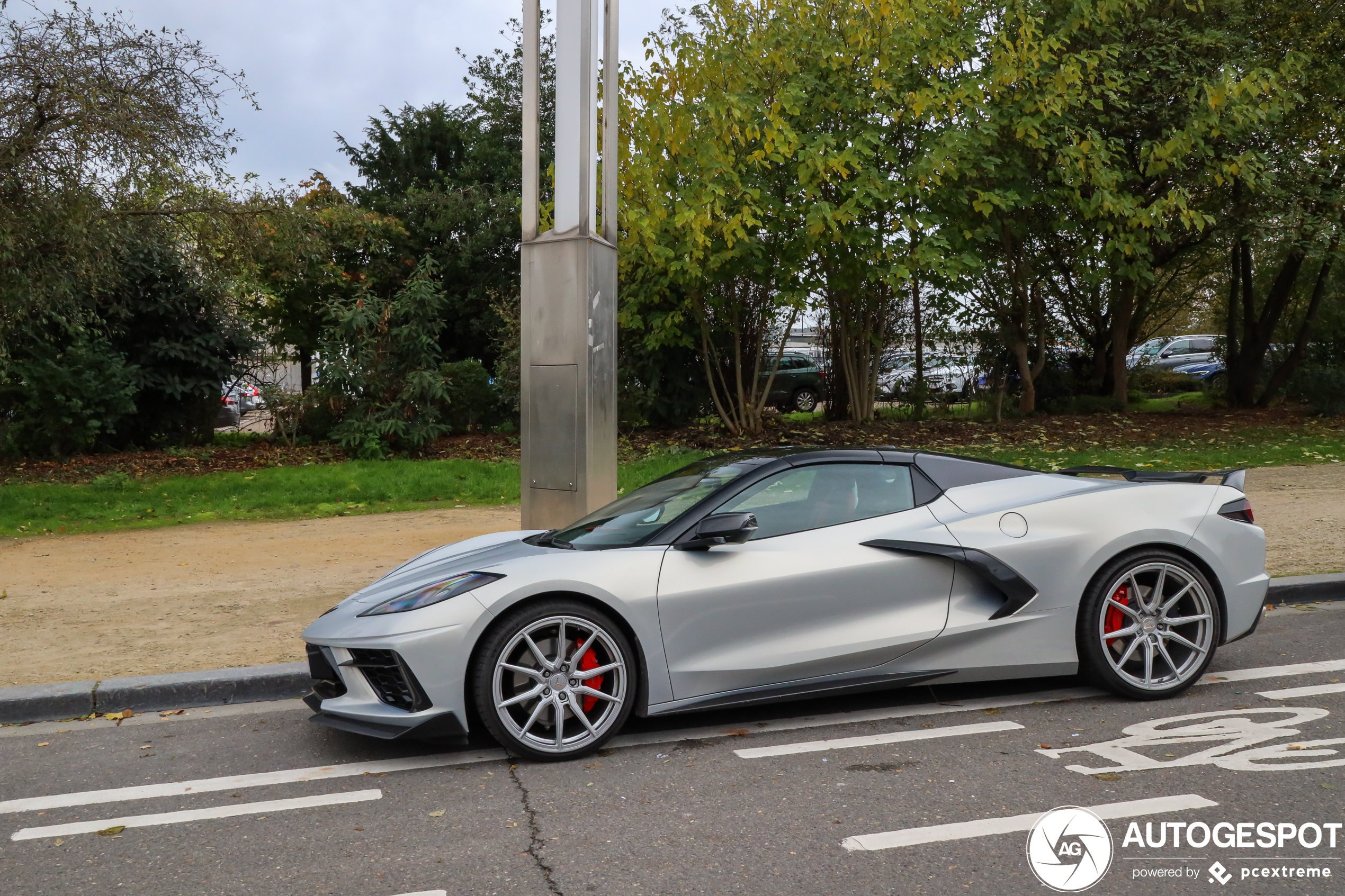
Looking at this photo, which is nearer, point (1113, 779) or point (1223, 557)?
point (1113, 779)

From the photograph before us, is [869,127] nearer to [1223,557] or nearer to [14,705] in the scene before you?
[1223,557]

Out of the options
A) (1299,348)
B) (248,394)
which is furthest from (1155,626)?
(1299,348)

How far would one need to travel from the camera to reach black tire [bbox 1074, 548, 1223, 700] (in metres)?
5.09

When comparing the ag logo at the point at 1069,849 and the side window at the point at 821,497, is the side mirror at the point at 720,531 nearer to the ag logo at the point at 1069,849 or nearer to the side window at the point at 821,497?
the side window at the point at 821,497

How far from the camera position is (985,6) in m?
17.2

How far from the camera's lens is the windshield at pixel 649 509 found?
16.4ft

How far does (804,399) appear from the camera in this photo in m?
27.0

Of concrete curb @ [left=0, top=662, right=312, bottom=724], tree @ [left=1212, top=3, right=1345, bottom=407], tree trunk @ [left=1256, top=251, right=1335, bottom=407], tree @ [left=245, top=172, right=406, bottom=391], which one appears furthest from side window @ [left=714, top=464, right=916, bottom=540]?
tree trunk @ [left=1256, top=251, right=1335, bottom=407]

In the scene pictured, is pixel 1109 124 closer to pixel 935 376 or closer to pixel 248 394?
pixel 935 376

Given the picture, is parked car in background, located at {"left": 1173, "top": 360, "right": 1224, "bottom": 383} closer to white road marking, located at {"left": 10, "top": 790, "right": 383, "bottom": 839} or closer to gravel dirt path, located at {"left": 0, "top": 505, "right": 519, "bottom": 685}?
gravel dirt path, located at {"left": 0, "top": 505, "right": 519, "bottom": 685}

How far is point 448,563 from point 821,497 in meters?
1.76

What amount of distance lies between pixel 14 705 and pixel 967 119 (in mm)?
14385

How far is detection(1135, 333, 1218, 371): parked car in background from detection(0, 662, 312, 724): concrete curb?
3532cm

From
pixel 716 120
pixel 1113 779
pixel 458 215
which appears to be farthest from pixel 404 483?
pixel 458 215
